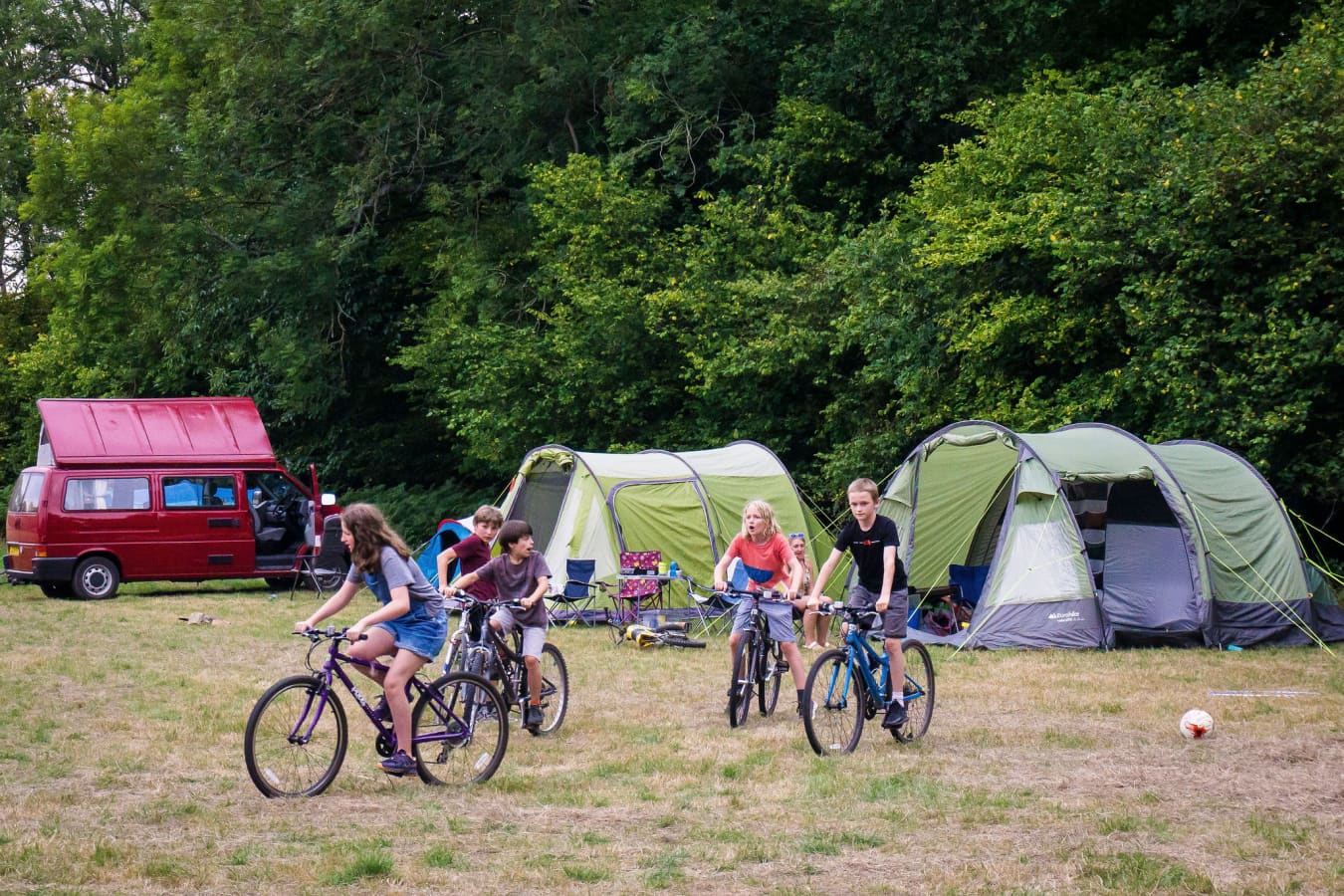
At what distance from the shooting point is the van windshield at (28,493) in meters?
17.8

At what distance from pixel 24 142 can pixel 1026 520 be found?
101ft

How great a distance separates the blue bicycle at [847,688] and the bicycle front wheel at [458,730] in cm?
171

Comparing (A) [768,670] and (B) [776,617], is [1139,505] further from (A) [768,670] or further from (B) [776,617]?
(B) [776,617]

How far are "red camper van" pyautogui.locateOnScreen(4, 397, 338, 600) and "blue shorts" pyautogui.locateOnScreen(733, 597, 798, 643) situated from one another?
1036 cm

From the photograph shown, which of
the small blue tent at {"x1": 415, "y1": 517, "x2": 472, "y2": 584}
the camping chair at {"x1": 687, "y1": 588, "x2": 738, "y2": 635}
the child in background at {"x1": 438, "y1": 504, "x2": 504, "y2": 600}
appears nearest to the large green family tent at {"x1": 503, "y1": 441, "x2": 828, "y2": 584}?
the camping chair at {"x1": 687, "y1": 588, "x2": 738, "y2": 635}

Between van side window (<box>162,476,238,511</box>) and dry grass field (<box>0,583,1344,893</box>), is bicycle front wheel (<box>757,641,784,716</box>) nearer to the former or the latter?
dry grass field (<box>0,583,1344,893</box>)

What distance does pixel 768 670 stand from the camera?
944 cm

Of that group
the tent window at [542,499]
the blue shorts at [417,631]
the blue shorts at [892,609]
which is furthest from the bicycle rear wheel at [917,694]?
the tent window at [542,499]

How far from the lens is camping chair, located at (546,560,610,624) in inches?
601

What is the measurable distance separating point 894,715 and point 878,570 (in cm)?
83

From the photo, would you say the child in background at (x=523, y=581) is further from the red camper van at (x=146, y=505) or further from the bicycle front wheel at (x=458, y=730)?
the red camper van at (x=146, y=505)

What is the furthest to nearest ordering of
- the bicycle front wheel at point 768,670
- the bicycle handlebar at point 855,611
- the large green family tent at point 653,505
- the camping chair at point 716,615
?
1. the large green family tent at point 653,505
2. the camping chair at point 716,615
3. the bicycle front wheel at point 768,670
4. the bicycle handlebar at point 855,611

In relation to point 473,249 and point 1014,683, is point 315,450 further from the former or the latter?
point 1014,683

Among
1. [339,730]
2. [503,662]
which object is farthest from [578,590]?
[339,730]
